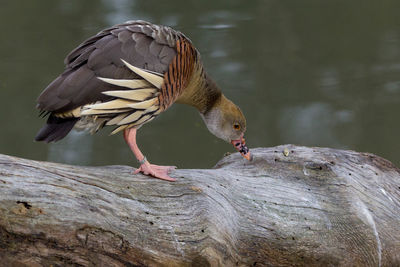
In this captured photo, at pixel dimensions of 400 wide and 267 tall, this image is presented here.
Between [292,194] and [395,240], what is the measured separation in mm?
697

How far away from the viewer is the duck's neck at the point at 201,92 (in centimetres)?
390

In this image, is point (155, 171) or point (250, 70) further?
point (250, 70)

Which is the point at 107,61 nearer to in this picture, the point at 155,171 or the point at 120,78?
the point at 120,78

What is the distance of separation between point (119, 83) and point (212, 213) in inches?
33.6

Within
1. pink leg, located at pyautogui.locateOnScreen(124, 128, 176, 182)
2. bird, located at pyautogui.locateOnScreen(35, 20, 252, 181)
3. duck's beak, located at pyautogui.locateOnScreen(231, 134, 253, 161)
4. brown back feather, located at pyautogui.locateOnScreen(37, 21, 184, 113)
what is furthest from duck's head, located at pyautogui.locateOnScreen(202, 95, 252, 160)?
pink leg, located at pyautogui.locateOnScreen(124, 128, 176, 182)

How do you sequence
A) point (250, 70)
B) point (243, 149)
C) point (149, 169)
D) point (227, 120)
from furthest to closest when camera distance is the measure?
1. point (250, 70)
2. point (227, 120)
3. point (243, 149)
4. point (149, 169)

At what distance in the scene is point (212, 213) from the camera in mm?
3096

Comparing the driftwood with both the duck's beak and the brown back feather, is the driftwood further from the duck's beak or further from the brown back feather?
the brown back feather

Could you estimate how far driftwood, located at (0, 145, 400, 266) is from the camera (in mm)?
2756

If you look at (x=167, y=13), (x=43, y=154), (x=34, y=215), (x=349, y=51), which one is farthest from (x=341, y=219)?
(x=167, y=13)

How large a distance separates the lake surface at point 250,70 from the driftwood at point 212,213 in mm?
3000

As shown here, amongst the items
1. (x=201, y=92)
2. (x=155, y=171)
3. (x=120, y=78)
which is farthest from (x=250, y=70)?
(x=120, y=78)

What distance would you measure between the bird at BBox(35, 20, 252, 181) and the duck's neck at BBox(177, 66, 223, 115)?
251mm

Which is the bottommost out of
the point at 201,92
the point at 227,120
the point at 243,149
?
the point at 243,149
